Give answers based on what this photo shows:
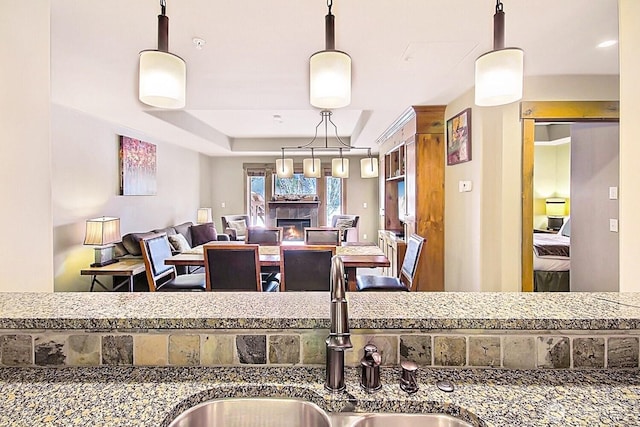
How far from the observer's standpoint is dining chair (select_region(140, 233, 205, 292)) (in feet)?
10.0

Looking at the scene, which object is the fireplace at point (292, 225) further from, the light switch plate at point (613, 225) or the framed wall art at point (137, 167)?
the light switch plate at point (613, 225)

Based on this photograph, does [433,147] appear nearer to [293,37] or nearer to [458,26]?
[458,26]

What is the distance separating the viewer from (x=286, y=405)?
0.84 meters

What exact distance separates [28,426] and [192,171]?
7.23 m

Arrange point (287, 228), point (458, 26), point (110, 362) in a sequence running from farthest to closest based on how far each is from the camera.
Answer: point (287, 228)
point (458, 26)
point (110, 362)

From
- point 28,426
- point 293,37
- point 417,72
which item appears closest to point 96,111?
point 293,37

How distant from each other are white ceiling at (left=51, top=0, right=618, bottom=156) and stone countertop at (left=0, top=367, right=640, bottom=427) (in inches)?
68.2

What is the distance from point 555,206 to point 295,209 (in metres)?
5.36

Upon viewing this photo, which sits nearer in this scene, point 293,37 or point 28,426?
point 28,426

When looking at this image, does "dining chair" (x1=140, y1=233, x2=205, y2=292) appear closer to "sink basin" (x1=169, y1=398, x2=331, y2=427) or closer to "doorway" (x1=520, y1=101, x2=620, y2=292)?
"sink basin" (x1=169, y1=398, x2=331, y2=427)

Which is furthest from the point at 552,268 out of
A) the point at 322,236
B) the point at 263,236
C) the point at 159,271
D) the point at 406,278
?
the point at 159,271

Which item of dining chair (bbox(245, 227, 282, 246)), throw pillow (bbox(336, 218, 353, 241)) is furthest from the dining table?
throw pillow (bbox(336, 218, 353, 241))

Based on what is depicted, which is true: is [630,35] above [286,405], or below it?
above

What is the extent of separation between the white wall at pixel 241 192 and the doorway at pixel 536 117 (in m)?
5.48
